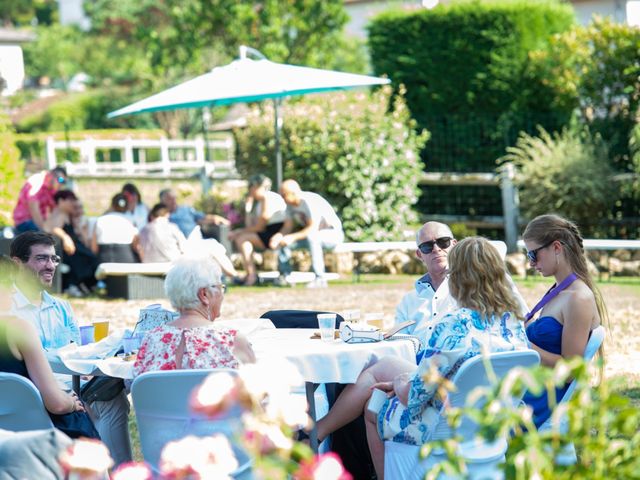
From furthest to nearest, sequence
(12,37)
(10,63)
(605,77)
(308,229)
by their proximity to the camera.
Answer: (12,37), (10,63), (605,77), (308,229)

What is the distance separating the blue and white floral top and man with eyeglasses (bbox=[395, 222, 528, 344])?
957 mm

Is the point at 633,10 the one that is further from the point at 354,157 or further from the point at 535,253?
the point at 535,253

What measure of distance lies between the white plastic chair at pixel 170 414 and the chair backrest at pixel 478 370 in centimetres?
79

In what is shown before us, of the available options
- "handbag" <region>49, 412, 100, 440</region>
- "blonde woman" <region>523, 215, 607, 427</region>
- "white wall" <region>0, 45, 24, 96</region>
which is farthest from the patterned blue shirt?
"handbag" <region>49, 412, 100, 440</region>

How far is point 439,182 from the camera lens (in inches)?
622

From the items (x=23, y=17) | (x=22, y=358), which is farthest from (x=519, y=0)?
(x=23, y=17)

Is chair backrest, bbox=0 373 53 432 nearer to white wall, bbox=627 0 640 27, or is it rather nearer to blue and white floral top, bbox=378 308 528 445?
blue and white floral top, bbox=378 308 528 445

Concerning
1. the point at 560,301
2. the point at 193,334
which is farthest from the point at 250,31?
the point at 193,334

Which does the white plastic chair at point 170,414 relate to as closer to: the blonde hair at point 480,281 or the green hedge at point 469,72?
the blonde hair at point 480,281

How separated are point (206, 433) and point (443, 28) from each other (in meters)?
13.5

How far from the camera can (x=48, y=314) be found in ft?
17.2

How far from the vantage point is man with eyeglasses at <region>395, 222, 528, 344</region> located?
17.6 feet

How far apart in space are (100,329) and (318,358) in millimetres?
1272

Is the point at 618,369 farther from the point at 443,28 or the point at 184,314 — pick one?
the point at 443,28
